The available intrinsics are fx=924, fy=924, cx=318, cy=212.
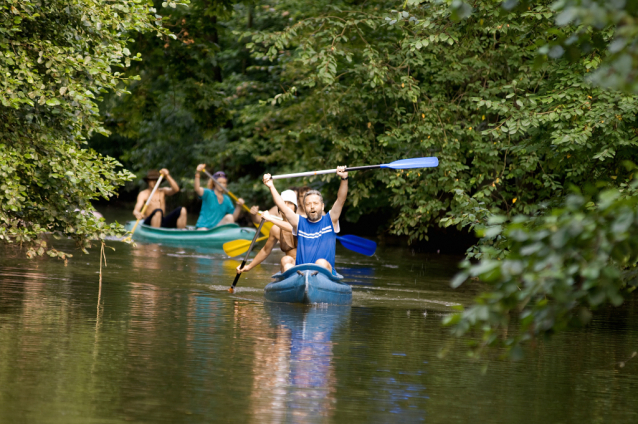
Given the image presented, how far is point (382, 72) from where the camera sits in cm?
1534

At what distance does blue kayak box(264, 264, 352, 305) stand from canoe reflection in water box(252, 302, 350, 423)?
2.40 ft

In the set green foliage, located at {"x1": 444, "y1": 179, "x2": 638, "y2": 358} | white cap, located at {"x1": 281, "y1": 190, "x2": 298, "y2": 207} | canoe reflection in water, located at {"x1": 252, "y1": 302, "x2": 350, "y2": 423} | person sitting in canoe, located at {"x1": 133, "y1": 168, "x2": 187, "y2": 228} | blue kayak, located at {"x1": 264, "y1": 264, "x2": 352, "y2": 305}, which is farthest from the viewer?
person sitting in canoe, located at {"x1": 133, "y1": 168, "x2": 187, "y2": 228}

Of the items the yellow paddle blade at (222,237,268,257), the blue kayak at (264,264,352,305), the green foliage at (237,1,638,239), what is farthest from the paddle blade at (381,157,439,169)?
the yellow paddle blade at (222,237,268,257)

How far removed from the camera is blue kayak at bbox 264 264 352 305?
37.5 ft

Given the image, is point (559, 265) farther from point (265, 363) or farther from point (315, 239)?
point (315, 239)

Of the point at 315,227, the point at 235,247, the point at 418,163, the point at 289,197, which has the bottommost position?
the point at 235,247

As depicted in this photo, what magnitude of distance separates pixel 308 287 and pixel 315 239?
2.15ft

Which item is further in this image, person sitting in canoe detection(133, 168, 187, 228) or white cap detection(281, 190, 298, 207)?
person sitting in canoe detection(133, 168, 187, 228)

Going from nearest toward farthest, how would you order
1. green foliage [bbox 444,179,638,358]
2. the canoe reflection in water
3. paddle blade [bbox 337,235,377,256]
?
green foliage [bbox 444,179,638,358], the canoe reflection in water, paddle blade [bbox 337,235,377,256]

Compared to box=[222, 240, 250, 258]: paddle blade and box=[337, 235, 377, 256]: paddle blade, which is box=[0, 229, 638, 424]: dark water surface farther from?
box=[222, 240, 250, 258]: paddle blade

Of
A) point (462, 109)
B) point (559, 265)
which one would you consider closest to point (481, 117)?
point (462, 109)

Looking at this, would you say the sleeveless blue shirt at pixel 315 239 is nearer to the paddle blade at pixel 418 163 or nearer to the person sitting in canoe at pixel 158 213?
the paddle blade at pixel 418 163

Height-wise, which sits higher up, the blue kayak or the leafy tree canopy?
the leafy tree canopy

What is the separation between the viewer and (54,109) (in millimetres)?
8883
